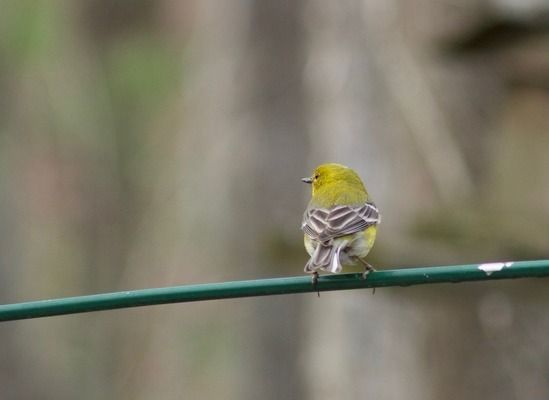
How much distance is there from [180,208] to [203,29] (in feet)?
5.78

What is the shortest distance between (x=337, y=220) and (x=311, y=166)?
329 centimetres

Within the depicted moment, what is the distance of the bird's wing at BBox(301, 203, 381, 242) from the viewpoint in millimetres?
5949

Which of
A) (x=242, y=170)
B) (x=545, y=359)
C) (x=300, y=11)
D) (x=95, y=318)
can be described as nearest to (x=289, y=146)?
(x=242, y=170)

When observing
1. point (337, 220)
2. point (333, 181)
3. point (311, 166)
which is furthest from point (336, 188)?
point (311, 166)

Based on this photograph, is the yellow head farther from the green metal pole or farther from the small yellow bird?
the green metal pole

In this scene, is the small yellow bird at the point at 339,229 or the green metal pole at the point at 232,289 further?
the small yellow bird at the point at 339,229

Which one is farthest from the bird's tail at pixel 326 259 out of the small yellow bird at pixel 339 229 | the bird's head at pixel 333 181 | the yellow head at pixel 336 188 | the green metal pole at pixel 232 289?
the green metal pole at pixel 232 289

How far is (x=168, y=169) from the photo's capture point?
40.6ft

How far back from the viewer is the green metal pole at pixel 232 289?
163 inches

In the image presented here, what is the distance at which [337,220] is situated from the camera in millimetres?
6086

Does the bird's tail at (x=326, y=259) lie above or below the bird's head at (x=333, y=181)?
below

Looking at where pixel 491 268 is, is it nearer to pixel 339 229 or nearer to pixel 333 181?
pixel 339 229

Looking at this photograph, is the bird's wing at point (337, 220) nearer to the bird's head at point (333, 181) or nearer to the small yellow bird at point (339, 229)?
the small yellow bird at point (339, 229)

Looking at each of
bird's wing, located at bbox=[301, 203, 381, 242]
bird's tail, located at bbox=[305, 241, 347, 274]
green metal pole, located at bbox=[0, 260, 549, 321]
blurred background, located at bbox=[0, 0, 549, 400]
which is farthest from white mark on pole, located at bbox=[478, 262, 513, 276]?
blurred background, located at bbox=[0, 0, 549, 400]
